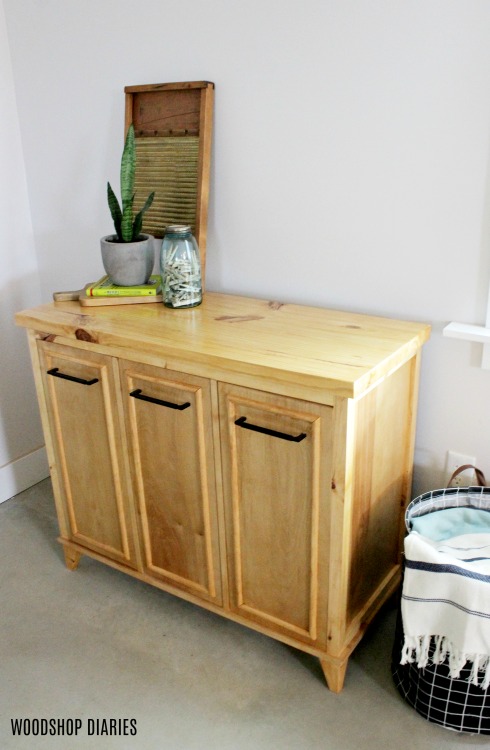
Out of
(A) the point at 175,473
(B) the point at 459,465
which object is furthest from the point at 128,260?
(B) the point at 459,465

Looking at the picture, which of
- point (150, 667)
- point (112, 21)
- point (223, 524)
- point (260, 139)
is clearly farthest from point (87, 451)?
point (112, 21)

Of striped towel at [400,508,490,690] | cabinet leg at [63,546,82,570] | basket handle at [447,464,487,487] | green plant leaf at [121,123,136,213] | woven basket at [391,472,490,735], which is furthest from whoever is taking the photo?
cabinet leg at [63,546,82,570]

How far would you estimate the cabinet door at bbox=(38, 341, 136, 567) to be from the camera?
176 cm

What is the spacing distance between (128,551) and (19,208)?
1.31 m

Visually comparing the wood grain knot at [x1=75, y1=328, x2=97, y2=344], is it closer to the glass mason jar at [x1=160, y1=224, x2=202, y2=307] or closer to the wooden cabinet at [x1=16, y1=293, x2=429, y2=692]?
the wooden cabinet at [x1=16, y1=293, x2=429, y2=692]

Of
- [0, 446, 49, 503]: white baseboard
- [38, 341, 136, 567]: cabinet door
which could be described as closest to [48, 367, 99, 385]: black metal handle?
[38, 341, 136, 567]: cabinet door

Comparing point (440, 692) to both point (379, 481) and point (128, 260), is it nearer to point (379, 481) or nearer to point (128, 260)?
point (379, 481)

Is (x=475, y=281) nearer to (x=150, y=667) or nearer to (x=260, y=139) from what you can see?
(x=260, y=139)

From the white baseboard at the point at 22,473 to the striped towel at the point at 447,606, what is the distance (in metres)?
1.65

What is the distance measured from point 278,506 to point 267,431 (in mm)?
198

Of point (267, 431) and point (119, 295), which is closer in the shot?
point (267, 431)

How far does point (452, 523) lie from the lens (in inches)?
64.1

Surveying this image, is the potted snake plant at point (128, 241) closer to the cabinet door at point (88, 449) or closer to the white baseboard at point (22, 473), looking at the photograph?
the cabinet door at point (88, 449)

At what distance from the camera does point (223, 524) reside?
1654 mm
